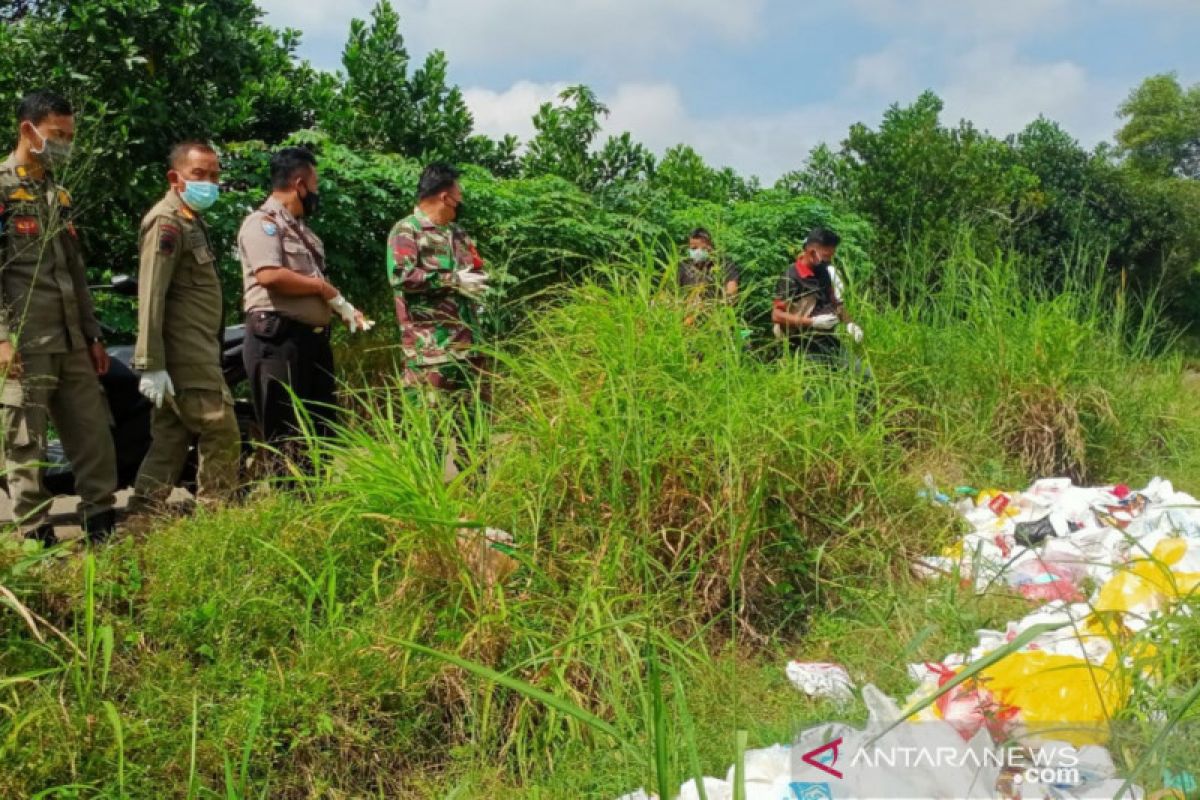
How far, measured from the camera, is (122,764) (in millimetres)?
1825

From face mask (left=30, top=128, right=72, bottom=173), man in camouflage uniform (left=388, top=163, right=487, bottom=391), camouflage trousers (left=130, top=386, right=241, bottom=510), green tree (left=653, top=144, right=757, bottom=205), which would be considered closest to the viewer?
face mask (left=30, top=128, right=72, bottom=173)

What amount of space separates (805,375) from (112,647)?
2.60 m

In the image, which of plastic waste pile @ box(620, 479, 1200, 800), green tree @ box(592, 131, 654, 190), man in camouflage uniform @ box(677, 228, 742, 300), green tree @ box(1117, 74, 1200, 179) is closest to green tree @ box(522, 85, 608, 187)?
green tree @ box(592, 131, 654, 190)

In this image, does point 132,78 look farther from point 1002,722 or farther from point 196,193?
point 1002,722

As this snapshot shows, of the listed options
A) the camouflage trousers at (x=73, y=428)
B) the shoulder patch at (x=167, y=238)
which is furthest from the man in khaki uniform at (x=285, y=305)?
the camouflage trousers at (x=73, y=428)

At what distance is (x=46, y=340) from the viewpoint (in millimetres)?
2998

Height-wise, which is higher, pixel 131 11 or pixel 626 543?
pixel 131 11

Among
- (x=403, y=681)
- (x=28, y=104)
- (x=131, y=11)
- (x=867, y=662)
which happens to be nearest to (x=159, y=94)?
(x=131, y=11)

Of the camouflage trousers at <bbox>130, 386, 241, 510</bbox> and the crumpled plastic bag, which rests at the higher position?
the camouflage trousers at <bbox>130, 386, 241, 510</bbox>

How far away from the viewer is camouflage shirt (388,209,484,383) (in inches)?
156

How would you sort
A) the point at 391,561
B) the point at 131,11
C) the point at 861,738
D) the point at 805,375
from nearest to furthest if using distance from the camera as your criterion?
the point at 861,738
the point at 391,561
the point at 805,375
the point at 131,11

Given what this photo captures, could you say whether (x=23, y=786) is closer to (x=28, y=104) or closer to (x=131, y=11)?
(x=28, y=104)

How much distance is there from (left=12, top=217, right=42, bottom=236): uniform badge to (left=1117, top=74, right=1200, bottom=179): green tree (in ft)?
145

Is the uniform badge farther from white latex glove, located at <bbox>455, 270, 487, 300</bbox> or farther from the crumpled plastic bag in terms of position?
the crumpled plastic bag
